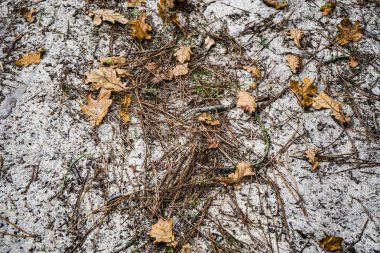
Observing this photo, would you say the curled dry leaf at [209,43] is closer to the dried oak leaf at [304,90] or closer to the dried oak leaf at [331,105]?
the dried oak leaf at [304,90]

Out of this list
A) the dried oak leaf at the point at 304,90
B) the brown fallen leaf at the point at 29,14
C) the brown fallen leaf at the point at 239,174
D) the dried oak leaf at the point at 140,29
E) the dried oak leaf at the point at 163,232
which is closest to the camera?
the dried oak leaf at the point at 163,232

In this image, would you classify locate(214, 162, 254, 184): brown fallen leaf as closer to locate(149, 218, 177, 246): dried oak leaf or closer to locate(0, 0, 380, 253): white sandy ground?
locate(0, 0, 380, 253): white sandy ground

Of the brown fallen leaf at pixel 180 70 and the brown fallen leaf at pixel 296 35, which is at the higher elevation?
the brown fallen leaf at pixel 296 35

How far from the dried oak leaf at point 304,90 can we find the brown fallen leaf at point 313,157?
1.17 feet

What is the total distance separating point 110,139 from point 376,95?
1991 mm

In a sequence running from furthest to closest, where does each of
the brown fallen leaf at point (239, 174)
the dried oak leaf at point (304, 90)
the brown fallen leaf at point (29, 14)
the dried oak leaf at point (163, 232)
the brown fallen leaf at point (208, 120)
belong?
the brown fallen leaf at point (29, 14) → the dried oak leaf at point (304, 90) → the brown fallen leaf at point (208, 120) → the brown fallen leaf at point (239, 174) → the dried oak leaf at point (163, 232)

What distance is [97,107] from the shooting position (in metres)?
1.97

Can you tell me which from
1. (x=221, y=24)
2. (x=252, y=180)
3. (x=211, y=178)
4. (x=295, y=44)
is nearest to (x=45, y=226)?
(x=211, y=178)

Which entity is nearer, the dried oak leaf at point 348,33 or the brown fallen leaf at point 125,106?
the brown fallen leaf at point 125,106

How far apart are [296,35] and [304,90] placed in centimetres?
57

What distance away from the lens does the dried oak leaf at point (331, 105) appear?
6.47 feet

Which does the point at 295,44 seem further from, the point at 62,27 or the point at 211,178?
the point at 62,27

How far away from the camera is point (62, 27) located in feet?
7.75

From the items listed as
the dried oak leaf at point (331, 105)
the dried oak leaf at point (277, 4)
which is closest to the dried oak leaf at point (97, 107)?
the dried oak leaf at point (331, 105)
